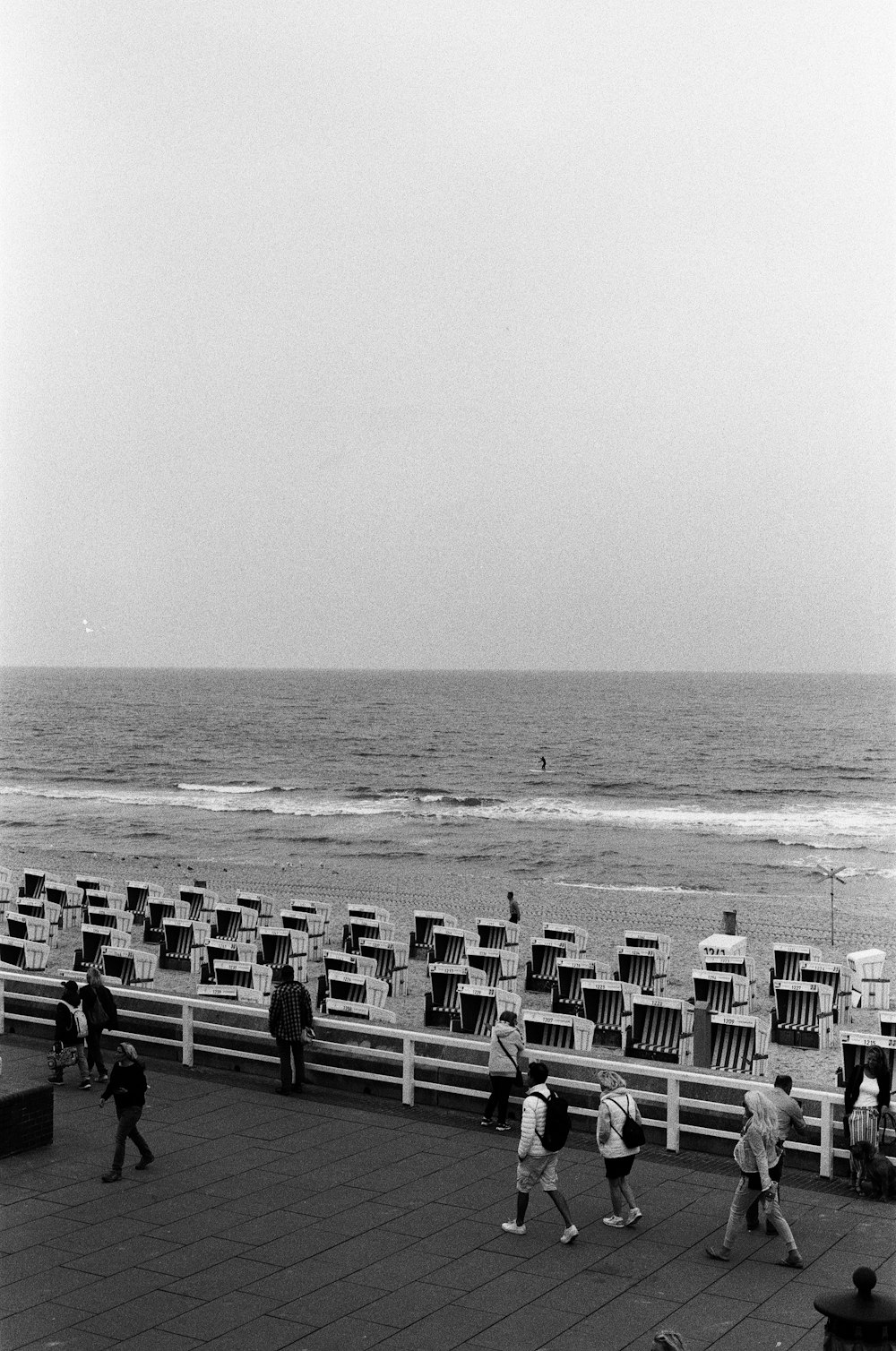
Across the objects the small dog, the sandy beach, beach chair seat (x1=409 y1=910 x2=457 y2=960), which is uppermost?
the small dog

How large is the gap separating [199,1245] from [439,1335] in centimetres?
202

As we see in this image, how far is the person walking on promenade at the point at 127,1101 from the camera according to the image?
10172 mm

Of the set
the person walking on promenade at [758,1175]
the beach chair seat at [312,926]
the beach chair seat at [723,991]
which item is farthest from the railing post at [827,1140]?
the beach chair seat at [312,926]

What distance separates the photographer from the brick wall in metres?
10.5

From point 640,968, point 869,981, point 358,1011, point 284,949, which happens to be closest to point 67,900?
point 284,949

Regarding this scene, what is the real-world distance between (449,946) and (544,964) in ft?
4.94

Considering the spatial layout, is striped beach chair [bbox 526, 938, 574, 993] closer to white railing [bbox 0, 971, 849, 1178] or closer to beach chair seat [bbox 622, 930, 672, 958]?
beach chair seat [bbox 622, 930, 672, 958]

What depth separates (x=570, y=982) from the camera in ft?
60.6

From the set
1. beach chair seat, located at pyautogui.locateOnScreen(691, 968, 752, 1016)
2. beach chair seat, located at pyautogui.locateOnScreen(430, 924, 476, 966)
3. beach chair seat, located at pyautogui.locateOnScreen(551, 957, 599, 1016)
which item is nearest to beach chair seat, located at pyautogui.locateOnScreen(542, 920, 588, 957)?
beach chair seat, located at pyautogui.locateOnScreen(430, 924, 476, 966)

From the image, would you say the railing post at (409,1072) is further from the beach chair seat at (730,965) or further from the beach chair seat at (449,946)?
the beach chair seat at (449,946)

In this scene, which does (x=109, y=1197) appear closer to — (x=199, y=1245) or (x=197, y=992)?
(x=199, y=1245)

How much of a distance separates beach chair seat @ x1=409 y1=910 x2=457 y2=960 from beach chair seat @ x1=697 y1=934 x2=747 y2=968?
18.0 ft

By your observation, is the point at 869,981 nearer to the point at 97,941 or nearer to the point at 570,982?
the point at 570,982

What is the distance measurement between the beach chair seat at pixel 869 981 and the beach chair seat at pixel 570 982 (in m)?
3.92
